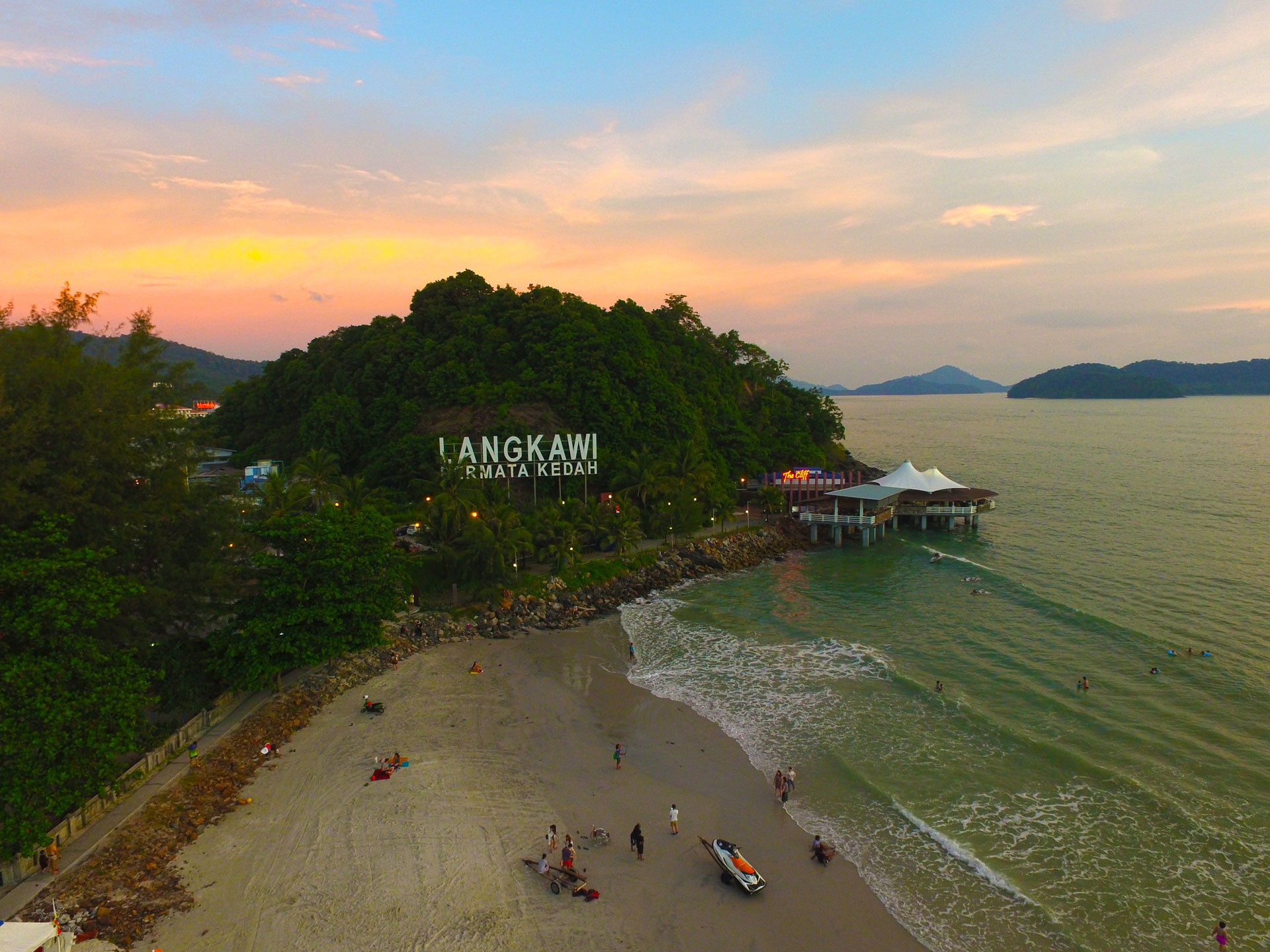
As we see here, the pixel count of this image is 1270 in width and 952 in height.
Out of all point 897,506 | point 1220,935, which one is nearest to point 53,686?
point 1220,935

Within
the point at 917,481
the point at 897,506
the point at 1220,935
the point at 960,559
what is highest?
the point at 917,481

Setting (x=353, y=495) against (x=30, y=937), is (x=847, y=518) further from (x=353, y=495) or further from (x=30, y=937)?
(x=30, y=937)

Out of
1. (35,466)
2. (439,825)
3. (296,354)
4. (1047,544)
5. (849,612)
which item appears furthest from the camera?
(296,354)

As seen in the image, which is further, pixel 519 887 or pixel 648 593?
pixel 648 593

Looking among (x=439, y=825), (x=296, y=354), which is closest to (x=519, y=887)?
(x=439, y=825)

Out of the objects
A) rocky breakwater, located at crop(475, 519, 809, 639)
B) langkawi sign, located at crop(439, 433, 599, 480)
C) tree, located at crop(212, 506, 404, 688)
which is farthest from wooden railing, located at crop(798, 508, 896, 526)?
tree, located at crop(212, 506, 404, 688)

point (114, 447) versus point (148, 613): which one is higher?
point (114, 447)

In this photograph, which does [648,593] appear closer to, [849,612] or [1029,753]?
[849,612]

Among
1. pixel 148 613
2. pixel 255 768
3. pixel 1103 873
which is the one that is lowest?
pixel 1103 873
